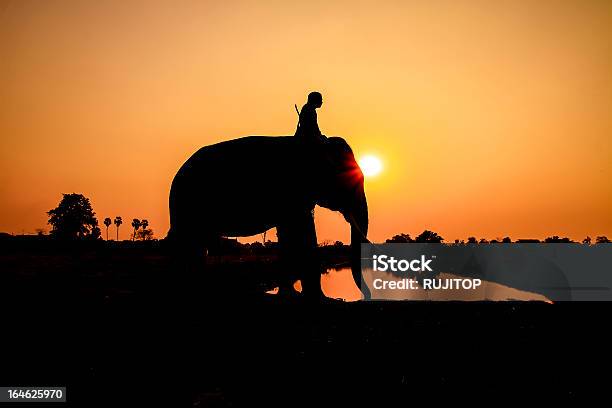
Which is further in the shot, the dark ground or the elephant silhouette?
the elephant silhouette

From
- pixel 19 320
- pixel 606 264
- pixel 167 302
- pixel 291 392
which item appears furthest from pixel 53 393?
pixel 606 264

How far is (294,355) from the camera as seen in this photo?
313 inches

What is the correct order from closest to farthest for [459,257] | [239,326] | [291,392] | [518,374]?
[291,392] → [518,374] → [239,326] → [459,257]

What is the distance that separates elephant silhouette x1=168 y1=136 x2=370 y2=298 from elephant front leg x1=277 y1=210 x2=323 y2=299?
0.03 m

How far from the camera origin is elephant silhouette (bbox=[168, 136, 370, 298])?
1304 cm

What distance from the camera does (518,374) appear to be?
7406mm

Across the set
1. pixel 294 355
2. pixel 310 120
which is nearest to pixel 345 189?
pixel 310 120

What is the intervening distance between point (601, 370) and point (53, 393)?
25.0 feet

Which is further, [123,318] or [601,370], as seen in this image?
[123,318]

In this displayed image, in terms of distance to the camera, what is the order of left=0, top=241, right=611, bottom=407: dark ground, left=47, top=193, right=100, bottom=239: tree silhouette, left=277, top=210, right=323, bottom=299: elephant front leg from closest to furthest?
left=0, top=241, right=611, bottom=407: dark ground
left=277, top=210, right=323, bottom=299: elephant front leg
left=47, top=193, right=100, bottom=239: tree silhouette

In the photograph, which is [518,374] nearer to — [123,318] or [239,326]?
[239,326]

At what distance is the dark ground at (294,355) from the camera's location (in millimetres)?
6504

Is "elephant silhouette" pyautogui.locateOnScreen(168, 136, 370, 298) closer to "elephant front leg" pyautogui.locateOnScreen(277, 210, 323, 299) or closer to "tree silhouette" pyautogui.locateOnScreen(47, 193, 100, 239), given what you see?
"elephant front leg" pyautogui.locateOnScreen(277, 210, 323, 299)

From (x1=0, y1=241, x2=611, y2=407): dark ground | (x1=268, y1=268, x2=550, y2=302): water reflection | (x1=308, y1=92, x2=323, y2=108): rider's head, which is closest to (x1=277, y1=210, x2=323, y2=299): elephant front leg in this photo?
(x1=0, y1=241, x2=611, y2=407): dark ground
